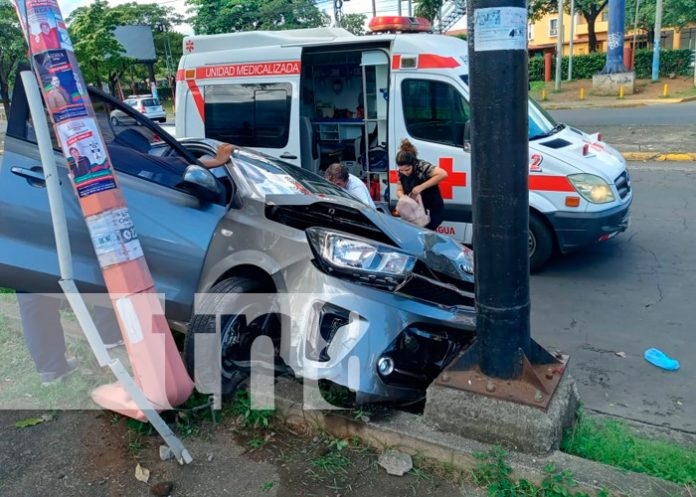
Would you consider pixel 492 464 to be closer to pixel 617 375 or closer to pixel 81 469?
pixel 617 375

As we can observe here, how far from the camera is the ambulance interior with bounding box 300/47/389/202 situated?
24.2 ft

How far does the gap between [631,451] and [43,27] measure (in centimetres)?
351

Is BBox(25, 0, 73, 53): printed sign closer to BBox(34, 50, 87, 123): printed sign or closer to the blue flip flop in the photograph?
BBox(34, 50, 87, 123): printed sign

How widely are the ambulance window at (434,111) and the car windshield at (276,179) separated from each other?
2290 mm

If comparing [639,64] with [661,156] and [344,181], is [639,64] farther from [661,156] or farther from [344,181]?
[344,181]

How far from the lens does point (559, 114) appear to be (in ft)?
72.3

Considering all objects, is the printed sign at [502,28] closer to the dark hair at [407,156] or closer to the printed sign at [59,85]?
the printed sign at [59,85]

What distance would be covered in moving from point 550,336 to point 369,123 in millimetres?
4004

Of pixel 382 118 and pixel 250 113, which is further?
pixel 250 113

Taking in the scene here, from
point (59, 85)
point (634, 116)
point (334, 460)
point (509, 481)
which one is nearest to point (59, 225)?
point (59, 85)

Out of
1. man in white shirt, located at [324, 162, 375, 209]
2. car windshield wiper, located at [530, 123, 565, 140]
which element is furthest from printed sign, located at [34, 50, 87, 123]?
car windshield wiper, located at [530, 123, 565, 140]

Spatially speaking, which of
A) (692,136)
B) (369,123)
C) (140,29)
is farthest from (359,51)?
(140,29)

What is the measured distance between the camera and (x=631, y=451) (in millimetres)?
2986

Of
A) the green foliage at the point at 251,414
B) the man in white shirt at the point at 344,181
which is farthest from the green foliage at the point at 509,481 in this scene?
the man in white shirt at the point at 344,181
